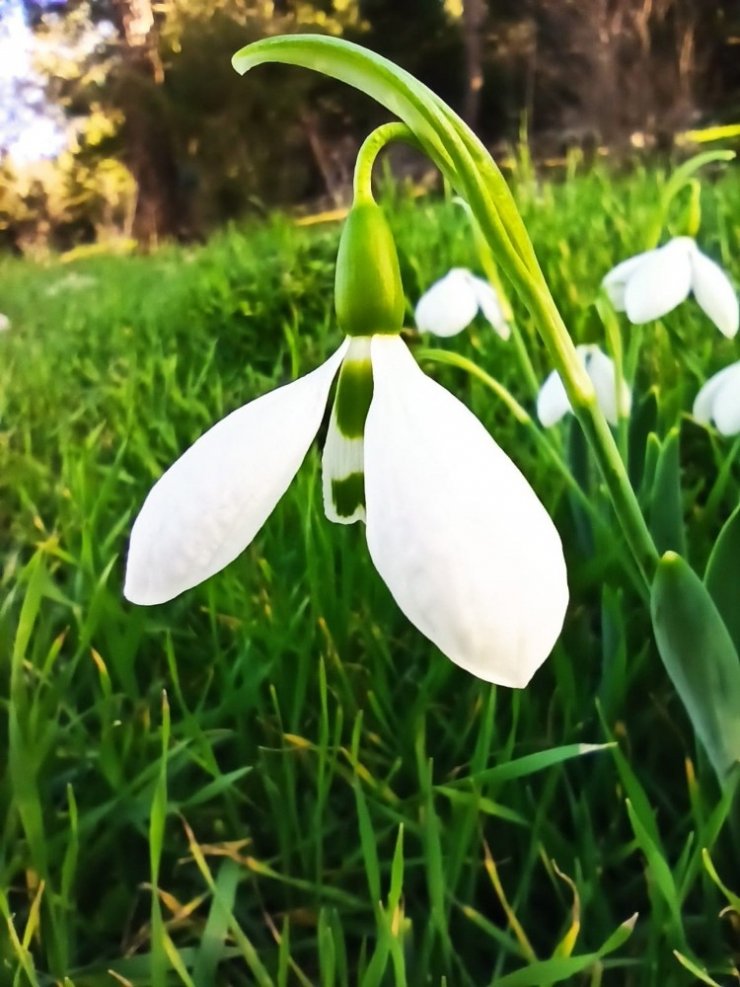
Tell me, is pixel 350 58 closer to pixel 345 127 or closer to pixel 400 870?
pixel 400 870

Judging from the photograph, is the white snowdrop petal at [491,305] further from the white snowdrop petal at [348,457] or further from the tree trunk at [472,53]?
the white snowdrop petal at [348,457]

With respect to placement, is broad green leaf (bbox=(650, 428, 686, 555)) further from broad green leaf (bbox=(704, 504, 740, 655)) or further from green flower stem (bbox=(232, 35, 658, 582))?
green flower stem (bbox=(232, 35, 658, 582))

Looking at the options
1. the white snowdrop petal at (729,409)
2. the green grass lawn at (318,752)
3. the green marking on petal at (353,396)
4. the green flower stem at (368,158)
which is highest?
the green flower stem at (368,158)

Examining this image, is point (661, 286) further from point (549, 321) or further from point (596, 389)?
point (549, 321)

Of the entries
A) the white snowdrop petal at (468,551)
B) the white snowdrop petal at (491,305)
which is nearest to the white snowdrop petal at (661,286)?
the white snowdrop petal at (491,305)

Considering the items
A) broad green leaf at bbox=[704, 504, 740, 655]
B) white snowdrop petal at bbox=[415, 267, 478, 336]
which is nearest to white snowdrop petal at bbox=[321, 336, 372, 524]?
broad green leaf at bbox=[704, 504, 740, 655]

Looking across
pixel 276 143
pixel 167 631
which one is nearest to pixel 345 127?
pixel 276 143
